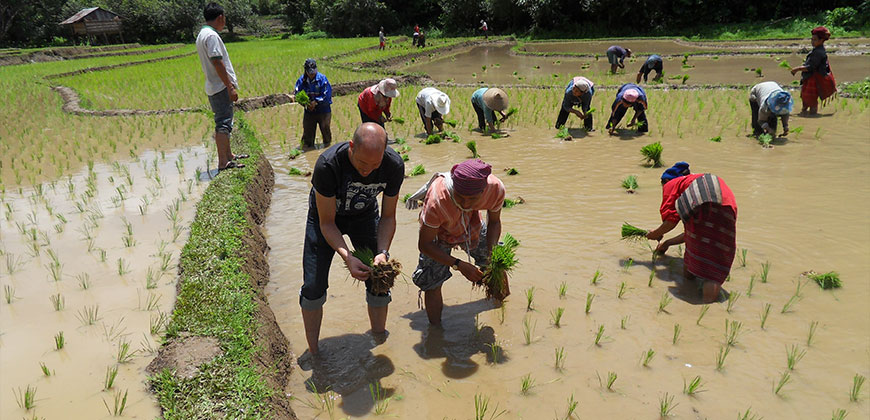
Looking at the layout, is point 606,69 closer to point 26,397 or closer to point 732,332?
point 732,332

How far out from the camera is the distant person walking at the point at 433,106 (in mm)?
7746

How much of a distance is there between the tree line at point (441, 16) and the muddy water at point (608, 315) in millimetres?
21148

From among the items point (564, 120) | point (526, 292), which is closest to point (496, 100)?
point (564, 120)

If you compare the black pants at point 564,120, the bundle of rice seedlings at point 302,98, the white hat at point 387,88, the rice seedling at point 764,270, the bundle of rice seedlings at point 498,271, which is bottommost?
the rice seedling at point 764,270

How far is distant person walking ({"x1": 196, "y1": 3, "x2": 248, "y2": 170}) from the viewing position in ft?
17.3

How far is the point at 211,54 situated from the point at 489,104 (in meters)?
4.10

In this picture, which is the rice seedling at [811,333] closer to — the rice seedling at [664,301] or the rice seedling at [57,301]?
the rice seedling at [664,301]

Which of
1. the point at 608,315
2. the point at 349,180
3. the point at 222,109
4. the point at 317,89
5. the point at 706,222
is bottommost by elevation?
the point at 608,315

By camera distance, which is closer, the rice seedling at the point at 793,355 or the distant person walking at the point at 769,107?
the rice seedling at the point at 793,355

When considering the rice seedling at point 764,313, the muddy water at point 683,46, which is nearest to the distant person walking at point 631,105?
the rice seedling at point 764,313

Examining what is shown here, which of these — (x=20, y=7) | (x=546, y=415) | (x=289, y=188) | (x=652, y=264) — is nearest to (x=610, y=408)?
(x=546, y=415)

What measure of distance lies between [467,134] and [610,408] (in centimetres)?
626

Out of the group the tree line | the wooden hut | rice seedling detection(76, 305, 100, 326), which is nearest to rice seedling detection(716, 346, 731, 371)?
rice seedling detection(76, 305, 100, 326)

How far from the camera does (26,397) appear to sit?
8.18 feet
